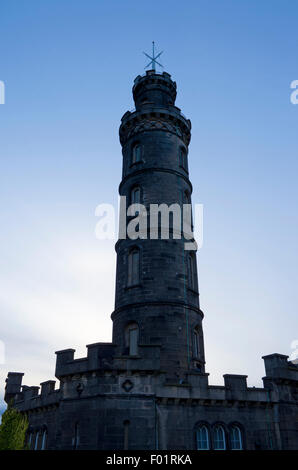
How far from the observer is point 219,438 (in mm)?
18359

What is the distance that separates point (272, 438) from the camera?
18969mm

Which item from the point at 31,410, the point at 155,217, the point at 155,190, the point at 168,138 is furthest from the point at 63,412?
the point at 168,138

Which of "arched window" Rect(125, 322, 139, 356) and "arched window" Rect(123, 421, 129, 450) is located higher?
"arched window" Rect(125, 322, 139, 356)

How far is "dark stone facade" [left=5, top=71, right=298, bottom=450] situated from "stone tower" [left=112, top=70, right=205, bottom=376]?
0.19ft

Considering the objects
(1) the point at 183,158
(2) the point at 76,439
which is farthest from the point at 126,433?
(1) the point at 183,158

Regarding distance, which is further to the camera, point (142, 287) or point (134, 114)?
point (134, 114)

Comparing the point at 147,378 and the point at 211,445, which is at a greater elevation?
the point at 147,378

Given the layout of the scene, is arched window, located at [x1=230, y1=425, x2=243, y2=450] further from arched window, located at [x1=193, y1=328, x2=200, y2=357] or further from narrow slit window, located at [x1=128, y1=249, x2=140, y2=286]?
narrow slit window, located at [x1=128, y1=249, x2=140, y2=286]

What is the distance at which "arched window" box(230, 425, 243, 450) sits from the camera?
18359 millimetres

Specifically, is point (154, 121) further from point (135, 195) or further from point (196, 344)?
point (196, 344)

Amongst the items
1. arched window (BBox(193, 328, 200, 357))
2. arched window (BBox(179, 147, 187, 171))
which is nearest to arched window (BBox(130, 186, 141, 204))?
arched window (BBox(179, 147, 187, 171))

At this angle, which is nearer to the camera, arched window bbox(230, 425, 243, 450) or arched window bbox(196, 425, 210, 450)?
arched window bbox(196, 425, 210, 450)
